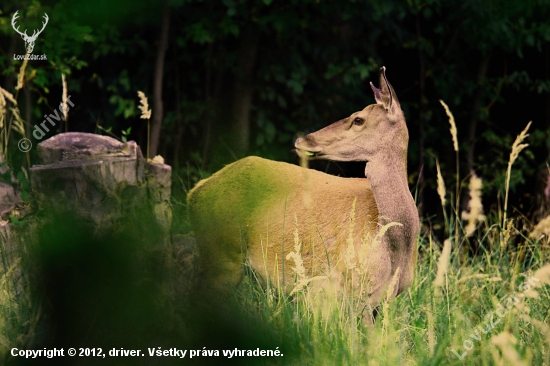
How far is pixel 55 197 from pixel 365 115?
1.58 m

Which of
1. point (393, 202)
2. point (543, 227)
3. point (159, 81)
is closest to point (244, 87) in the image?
point (159, 81)

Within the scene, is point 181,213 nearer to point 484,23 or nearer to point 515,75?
point 484,23

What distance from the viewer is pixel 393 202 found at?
149 inches

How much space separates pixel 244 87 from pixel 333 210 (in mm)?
3942

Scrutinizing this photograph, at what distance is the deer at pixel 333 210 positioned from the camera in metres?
3.76

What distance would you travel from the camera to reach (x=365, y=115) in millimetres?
3844

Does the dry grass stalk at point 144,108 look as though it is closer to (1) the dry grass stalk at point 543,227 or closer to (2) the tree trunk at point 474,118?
(1) the dry grass stalk at point 543,227

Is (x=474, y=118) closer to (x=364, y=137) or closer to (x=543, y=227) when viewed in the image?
(x=543, y=227)

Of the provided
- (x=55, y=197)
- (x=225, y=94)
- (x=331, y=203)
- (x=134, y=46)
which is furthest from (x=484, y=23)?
(x=55, y=197)

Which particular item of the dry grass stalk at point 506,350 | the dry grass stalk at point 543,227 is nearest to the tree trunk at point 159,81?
the dry grass stalk at point 543,227

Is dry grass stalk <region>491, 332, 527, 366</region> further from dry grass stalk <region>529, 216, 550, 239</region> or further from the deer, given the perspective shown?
the deer

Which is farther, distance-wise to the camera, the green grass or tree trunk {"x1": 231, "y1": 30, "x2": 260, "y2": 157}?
tree trunk {"x1": 231, "y1": 30, "x2": 260, "y2": 157}

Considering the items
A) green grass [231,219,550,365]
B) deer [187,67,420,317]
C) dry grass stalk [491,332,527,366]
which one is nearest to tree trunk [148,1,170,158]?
deer [187,67,420,317]

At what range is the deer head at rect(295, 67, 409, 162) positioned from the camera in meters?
3.82
